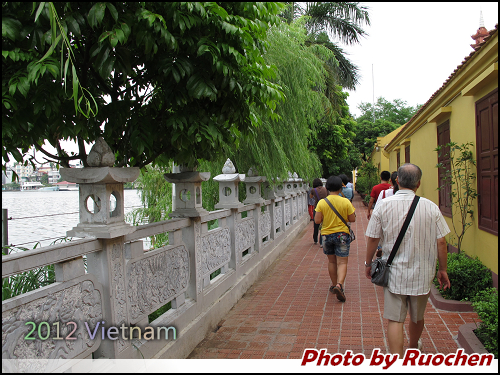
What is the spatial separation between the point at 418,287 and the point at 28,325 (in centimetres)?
292

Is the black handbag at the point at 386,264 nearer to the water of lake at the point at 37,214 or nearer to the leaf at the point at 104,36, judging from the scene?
the leaf at the point at 104,36

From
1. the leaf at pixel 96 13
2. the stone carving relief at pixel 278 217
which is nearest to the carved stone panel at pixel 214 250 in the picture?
the leaf at pixel 96 13

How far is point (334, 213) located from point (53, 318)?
442cm

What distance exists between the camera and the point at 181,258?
466cm

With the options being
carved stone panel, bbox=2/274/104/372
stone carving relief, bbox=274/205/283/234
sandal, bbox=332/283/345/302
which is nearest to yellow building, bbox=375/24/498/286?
sandal, bbox=332/283/345/302

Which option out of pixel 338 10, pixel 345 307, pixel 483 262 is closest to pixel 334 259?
pixel 345 307

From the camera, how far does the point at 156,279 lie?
13.2 feet

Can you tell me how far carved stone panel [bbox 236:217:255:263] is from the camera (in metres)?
6.96

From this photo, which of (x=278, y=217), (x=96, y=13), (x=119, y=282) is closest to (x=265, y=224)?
(x=278, y=217)

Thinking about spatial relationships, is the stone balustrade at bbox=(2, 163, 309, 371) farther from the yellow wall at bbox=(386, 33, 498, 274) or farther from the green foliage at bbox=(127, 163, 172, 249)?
the green foliage at bbox=(127, 163, 172, 249)

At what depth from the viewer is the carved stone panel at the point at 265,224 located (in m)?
8.95

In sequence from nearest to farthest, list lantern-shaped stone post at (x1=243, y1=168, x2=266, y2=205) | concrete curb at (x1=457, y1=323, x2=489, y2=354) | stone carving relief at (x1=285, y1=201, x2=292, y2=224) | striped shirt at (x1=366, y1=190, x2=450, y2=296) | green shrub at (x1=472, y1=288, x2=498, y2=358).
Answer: striped shirt at (x1=366, y1=190, x2=450, y2=296) < green shrub at (x1=472, y1=288, x2=498, y2=358) < concrete curb at (x1=457, y1=323, x2=489, y2=354) < lantern-shaped stone post at (x1=243, y1=168, x2=266, y2=205) < stone carving relief at (x1=285, y1=201, x2=292, y2=224)

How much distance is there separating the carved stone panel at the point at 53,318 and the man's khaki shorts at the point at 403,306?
94.6 inches

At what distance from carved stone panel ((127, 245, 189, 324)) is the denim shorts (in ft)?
7.98
